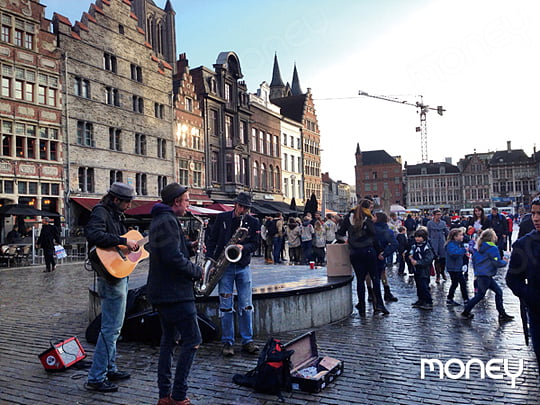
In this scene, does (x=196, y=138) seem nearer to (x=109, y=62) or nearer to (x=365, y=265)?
(x=109, y=62)

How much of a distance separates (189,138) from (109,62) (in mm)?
8563

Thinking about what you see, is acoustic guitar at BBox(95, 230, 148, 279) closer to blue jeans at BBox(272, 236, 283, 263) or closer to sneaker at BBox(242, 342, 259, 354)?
sneaker at BBox(242, 342, 259, 354)

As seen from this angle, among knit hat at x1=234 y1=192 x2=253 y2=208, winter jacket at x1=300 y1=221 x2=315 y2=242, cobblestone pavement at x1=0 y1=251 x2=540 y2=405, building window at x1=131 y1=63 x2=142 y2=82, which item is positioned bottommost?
cobblestone pavement at x1=0 y1=251 x2=540 y2=405

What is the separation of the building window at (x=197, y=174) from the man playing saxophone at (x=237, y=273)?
30.3m

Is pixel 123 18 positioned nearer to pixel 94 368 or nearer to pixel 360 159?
pixel 94 368

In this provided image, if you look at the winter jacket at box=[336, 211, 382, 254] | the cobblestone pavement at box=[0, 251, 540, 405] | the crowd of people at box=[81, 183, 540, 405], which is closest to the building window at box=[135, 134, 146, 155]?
the cobblestone pavement at box=[0, 251, 540, 405]

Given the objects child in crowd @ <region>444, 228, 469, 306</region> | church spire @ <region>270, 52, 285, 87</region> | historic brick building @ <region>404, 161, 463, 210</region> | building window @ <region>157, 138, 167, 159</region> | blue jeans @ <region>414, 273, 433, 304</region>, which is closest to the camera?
blue jeans @ <region>414, 273, 433, 304</region>

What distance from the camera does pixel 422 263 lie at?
8750mm

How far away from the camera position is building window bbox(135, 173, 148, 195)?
31.1m

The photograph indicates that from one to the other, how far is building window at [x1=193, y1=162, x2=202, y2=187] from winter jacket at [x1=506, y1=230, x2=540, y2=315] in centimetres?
3296

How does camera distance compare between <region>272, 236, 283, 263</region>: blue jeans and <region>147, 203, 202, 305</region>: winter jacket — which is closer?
<region>147, 203, 202, 305</region>: winter jacket

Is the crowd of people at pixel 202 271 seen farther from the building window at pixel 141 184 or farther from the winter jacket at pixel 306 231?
the building window at pixel 141 184

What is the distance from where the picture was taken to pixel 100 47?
94.2 ft

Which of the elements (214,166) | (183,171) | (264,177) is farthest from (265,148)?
(183,171)
